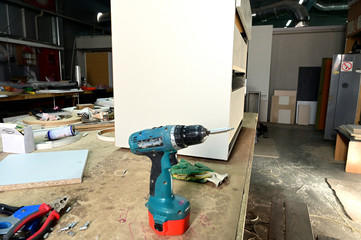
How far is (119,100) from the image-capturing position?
39.8 inches

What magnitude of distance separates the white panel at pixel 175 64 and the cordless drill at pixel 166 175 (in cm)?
39

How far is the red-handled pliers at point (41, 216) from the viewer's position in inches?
18.0

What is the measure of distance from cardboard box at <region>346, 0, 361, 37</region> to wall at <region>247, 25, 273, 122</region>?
1388 millimetres

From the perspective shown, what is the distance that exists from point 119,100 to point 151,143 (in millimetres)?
539

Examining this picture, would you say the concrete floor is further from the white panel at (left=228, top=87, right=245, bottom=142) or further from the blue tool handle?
the blue tool handle

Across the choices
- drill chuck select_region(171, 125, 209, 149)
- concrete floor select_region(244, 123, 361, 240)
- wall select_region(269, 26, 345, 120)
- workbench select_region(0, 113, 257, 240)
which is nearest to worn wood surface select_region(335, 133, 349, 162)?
concrete floor select_region(244, 123, 361, 240)

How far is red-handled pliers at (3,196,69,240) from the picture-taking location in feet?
1.50

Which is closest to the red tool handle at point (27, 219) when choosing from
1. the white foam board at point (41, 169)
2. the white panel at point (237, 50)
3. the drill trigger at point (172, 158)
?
the white foam board at point (41, 169)

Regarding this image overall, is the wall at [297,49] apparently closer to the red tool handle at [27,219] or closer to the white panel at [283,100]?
the white panel at [283,100]

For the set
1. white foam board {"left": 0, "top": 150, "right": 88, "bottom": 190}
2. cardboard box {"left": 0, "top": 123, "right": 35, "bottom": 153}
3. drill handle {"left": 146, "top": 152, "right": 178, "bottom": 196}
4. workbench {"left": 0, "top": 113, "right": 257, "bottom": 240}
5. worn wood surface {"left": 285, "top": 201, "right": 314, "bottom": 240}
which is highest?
drill handle {"left": 146, "top": 152, "right": 178, "bottom": 196}

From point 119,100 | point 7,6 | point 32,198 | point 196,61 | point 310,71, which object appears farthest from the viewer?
point 310,71

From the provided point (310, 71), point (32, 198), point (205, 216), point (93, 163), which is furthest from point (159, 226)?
point (310, 71)

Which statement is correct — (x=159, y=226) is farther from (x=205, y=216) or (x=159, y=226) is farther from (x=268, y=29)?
(x=268, y=29)

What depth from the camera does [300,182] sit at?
7.63ft
